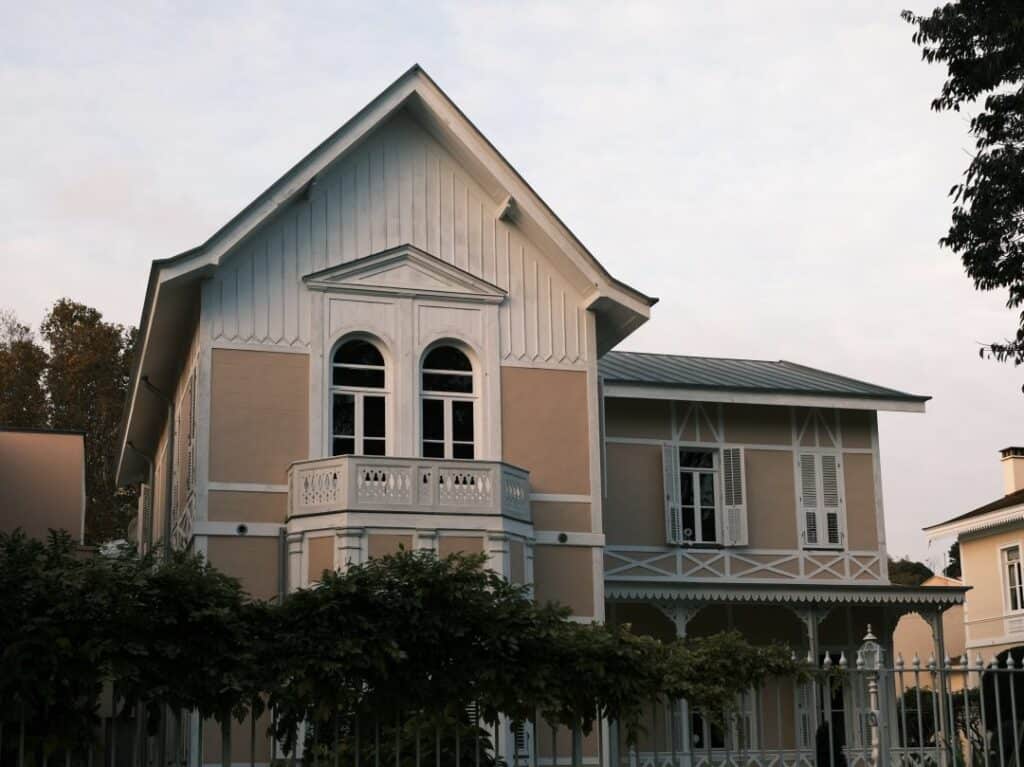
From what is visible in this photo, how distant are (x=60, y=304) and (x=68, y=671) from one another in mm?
42669

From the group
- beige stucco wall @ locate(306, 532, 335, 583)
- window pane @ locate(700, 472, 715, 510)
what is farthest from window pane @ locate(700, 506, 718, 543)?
beige stucco wall @ locate(306, 532, 335, 583)

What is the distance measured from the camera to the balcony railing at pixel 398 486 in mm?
18781

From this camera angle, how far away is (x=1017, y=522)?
36281 mm

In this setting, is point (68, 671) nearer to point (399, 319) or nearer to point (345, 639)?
point (345, 639)

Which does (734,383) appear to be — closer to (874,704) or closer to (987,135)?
(987,135)

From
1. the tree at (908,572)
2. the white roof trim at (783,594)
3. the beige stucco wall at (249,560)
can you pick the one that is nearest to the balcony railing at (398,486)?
the beige stucco wall at (249,560)

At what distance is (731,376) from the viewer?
2795cm

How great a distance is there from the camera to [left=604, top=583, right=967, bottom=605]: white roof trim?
23703mm

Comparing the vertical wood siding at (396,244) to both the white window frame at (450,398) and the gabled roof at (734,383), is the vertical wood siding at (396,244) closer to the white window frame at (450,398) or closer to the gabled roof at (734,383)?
the white window frame at (450,398)

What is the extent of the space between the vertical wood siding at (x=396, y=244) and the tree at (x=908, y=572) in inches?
1927

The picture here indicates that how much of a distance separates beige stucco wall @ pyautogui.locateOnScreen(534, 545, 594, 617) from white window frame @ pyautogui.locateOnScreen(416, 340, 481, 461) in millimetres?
1853

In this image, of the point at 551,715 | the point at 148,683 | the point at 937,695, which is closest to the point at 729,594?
the point at 937,695

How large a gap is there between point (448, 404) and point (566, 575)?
3.13 m

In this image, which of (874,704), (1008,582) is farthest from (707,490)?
(874,704)
